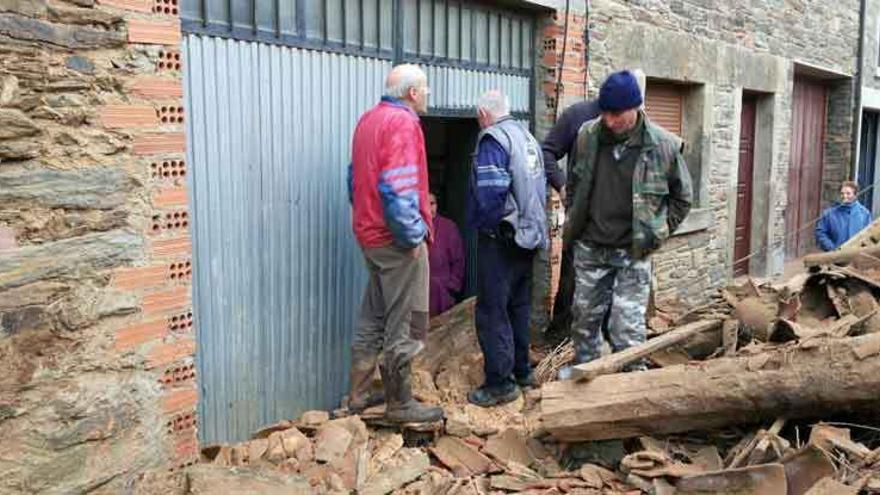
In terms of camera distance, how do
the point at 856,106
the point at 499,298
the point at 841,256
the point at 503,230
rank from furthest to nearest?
the point at 856,106, the point at 841,256, the point at 499,298, the point at 503,230

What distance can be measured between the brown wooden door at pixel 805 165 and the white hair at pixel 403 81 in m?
9.29

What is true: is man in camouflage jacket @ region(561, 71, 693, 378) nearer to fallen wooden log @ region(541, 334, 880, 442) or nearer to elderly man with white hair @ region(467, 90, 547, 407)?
elderly man with white hair @ region(467, 90, 547, 407)

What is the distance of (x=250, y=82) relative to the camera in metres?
4.29

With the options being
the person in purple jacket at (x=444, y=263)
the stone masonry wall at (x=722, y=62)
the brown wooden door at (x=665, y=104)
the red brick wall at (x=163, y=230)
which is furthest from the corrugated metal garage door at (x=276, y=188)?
the brown wooden door at (x=665, y=104)

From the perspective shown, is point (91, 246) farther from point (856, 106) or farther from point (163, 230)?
point (856, 106)

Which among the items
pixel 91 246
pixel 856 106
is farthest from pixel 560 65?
pixel 856 106

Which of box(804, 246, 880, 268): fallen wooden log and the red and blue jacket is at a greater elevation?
the red and blue jacket

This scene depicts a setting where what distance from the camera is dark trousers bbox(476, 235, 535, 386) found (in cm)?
495

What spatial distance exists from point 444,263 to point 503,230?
46.7 inches

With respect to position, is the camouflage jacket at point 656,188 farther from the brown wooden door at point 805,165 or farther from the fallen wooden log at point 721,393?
the brown wooden door at point 805,165

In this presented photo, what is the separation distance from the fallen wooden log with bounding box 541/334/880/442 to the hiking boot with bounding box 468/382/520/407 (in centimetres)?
70

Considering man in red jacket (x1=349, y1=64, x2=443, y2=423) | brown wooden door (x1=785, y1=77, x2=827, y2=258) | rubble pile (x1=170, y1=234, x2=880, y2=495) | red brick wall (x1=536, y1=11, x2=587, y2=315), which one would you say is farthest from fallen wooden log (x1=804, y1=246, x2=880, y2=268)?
brown wooden door (x1=785, y1=77, x2=827, y2=258)

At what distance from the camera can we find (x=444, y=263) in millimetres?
5980

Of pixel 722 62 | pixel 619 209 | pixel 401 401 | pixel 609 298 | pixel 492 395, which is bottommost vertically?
pixel 492 395
